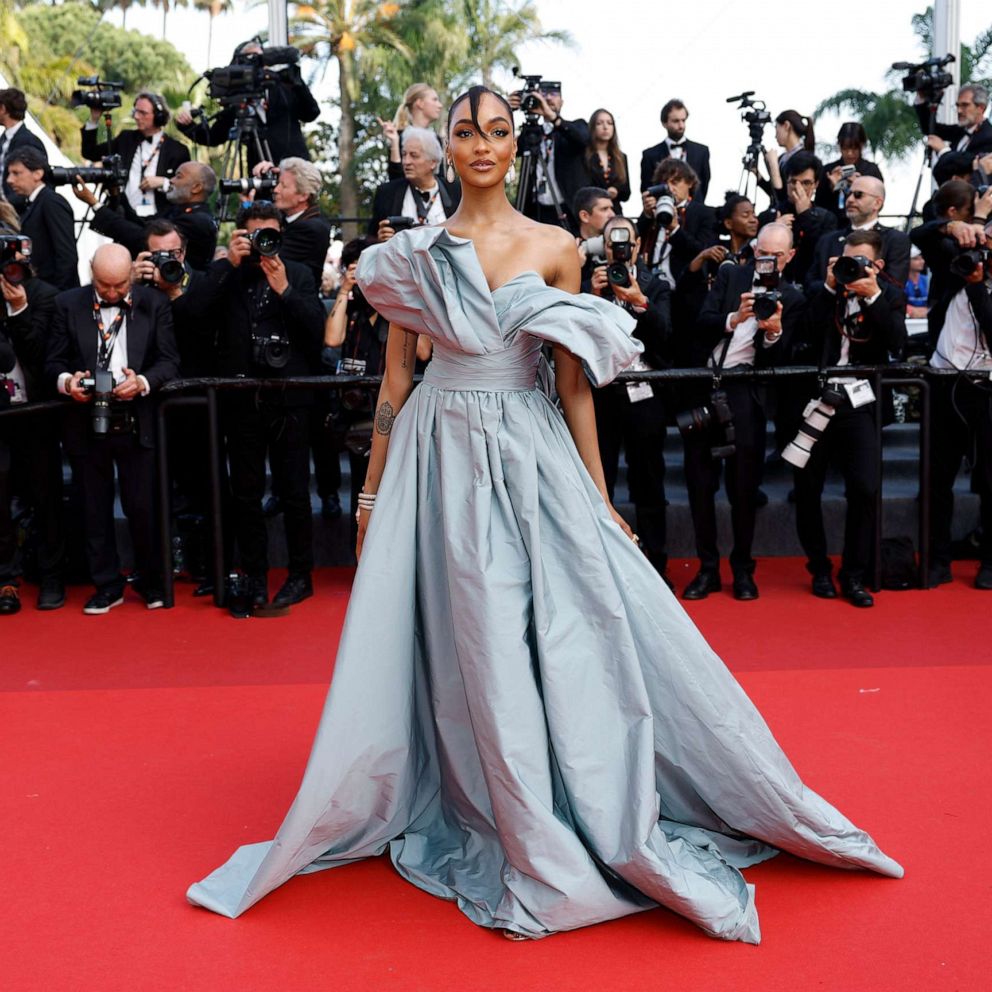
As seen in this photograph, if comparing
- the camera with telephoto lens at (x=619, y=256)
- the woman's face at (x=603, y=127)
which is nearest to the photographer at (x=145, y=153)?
the woman's face at (x=603, y=127)

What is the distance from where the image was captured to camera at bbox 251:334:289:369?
5836mm

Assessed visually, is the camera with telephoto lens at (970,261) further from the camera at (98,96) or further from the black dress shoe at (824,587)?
the camera at (98,96)

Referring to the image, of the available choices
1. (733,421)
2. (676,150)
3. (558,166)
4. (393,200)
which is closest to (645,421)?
(733,421)

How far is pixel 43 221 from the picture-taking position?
6.77m

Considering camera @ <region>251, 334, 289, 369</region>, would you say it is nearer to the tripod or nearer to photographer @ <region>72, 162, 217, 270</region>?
photographer @ <region>72, 162, 217, 270</region>

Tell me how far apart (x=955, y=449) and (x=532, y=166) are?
307 centimetres

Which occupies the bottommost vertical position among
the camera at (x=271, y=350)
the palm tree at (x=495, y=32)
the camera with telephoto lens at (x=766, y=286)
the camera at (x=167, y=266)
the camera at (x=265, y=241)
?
the camera at (x=271, y=350)

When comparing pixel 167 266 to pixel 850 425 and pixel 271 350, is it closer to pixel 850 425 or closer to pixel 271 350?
pixel 271 350

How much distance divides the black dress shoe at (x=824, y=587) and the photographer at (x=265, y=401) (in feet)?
7.50

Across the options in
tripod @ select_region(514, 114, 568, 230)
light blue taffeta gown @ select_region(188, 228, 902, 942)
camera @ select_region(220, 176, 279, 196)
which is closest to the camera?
light blue taffeta gown @ select_region(188, 228, 902, 942)

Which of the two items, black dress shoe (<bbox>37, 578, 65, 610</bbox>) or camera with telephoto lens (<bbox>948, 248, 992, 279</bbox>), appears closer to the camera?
camera with telephoto lens (<bbox>948, 248, 992, 279</bbox>)

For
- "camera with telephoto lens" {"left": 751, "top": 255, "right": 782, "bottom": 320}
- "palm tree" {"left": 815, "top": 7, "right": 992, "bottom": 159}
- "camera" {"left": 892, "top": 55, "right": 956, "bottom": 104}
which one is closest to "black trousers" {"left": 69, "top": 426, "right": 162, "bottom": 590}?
"camera with telephoto lens" {"left": 751, "top": 255, "right": 782, "bottom": 320}

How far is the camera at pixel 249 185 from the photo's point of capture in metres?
6.46

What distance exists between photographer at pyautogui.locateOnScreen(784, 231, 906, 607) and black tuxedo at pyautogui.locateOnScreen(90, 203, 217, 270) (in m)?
3.12
